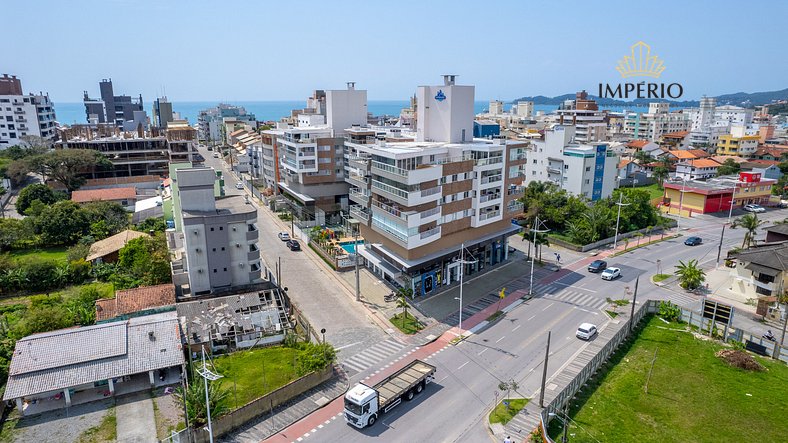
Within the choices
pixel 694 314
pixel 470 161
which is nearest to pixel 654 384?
pixel 694 314

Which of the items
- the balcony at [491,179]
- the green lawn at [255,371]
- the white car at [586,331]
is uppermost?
the balcony at [491,179]

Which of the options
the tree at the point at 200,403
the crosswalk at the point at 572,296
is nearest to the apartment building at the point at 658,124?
the crosswalk at the point at 572,296

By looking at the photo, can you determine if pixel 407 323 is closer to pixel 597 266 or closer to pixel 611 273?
pixel 611 273

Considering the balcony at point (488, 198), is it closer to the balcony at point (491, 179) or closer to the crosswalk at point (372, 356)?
the balcony at point (491, 179)

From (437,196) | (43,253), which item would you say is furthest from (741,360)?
(43,253)

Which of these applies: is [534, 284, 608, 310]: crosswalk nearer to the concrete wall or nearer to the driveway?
the concrete wall

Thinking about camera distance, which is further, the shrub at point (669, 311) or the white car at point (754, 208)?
the white car at point (754, 208)

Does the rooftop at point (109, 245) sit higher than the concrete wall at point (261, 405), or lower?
higher
